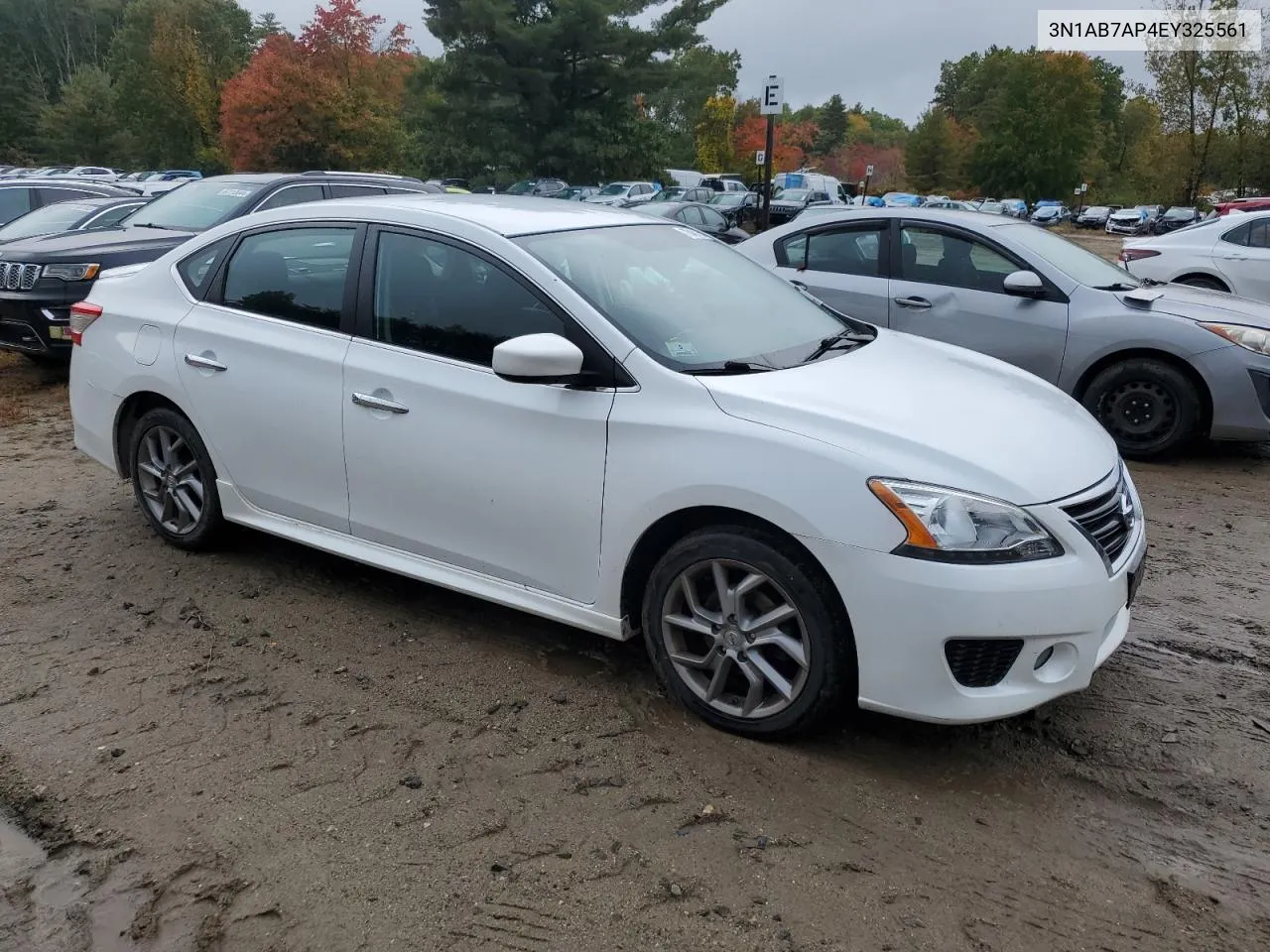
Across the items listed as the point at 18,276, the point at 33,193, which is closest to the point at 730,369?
the point at 18,276

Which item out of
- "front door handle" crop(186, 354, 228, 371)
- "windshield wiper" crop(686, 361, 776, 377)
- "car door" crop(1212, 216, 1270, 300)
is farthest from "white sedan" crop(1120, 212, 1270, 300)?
"front door handle" crop(186, 354, 228, 371)

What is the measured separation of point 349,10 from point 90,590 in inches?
1555

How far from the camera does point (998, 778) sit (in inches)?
123

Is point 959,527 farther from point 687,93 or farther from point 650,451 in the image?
point 687,93

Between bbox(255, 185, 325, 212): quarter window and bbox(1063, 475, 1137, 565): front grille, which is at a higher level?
bbox(255, 185, 325, 212): quarter window

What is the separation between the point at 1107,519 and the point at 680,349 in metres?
1.47

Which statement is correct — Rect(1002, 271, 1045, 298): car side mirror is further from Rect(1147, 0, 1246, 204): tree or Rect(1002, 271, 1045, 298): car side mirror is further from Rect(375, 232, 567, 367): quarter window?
Rect(1147, 0, 1246, 204): tree

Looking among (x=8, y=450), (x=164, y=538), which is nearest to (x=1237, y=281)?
(x=164, y=538)

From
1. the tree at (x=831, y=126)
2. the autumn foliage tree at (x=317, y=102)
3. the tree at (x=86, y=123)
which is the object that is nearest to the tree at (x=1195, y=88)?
the autumn foliage tree at (x=317, y=102)

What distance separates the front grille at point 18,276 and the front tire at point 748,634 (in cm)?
720

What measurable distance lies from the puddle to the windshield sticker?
221 cm

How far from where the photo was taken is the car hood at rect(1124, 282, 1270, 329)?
21.5 ft

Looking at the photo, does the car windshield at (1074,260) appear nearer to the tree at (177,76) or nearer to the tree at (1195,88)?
the tree at (1195,88)

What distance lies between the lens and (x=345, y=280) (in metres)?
4.07
